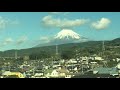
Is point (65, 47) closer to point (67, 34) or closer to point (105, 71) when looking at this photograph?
point (67, 34)

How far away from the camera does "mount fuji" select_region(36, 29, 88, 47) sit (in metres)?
3.63

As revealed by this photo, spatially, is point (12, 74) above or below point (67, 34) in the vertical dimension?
below

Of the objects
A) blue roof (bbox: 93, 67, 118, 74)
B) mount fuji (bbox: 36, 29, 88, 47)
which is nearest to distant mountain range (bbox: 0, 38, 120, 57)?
mount fuji (bbox: 36, 29, 88, 47)

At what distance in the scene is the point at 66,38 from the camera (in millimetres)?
3643

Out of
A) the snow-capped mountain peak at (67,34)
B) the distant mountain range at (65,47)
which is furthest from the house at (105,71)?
the snow-capped mountain peak at (67,34)

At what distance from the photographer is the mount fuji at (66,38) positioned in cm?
363

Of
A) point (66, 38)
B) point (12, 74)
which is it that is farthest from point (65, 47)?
point (12, 74)

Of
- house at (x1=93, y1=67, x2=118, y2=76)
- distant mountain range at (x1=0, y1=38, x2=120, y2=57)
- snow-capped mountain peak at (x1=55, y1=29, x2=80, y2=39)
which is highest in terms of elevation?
snow-capped mountain peak at (x1=55, y1=29, x2=80, y2=39)

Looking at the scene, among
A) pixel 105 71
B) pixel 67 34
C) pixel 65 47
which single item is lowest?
pixel 105 71

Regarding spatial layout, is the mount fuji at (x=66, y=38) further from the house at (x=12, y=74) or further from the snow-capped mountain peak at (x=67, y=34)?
the house at (x=12, y=74)

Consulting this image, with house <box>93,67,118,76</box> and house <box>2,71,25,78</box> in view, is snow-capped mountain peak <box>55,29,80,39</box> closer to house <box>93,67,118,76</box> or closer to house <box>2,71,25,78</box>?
house <box>93,67,118,76</box>

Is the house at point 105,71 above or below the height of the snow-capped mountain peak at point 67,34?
below
